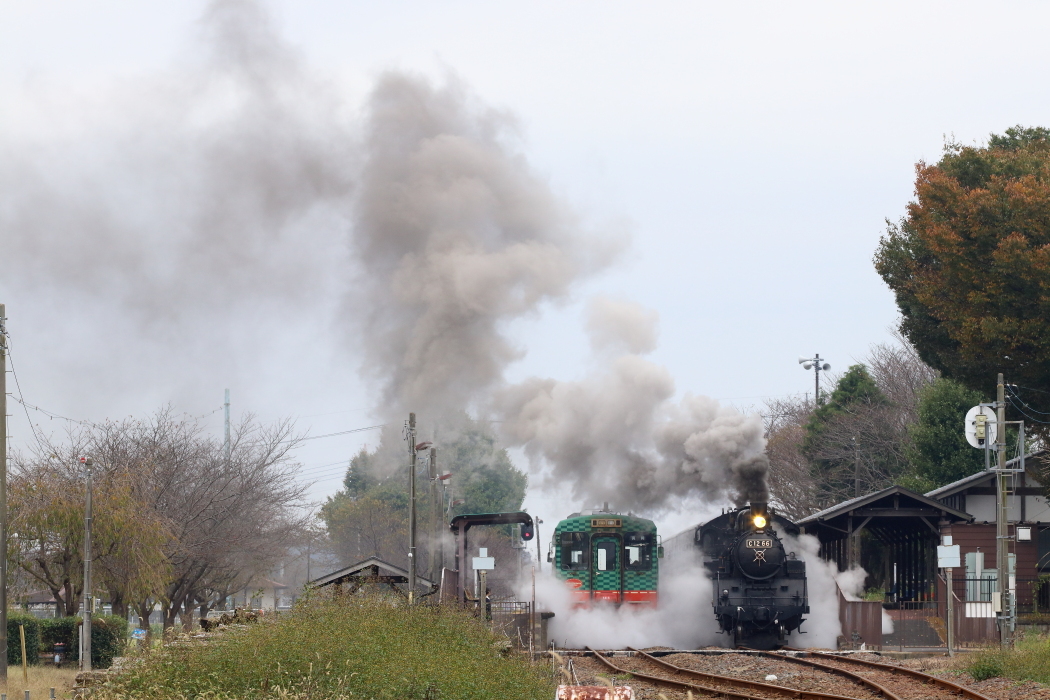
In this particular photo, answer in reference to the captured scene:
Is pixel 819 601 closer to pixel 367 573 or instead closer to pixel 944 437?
pixel 367 573

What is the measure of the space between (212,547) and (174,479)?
3.28 metres

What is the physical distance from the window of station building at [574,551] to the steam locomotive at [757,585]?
3.13 meters

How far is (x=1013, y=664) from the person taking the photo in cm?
1881

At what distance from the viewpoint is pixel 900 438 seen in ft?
192

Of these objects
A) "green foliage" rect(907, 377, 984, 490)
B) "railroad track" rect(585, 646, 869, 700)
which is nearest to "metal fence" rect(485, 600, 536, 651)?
"railroad track" rect(585, 646, 869, 700)

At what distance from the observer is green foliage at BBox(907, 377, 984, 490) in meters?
46.8

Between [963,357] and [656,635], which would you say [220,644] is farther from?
[963,357]

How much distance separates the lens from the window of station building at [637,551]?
29.8 metres

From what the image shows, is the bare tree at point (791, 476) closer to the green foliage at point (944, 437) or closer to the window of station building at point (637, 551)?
the green foliage at point (944, 437)

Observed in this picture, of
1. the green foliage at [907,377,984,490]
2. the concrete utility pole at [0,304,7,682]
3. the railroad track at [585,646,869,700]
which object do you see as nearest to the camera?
the railroad track at [585,646,869,700]

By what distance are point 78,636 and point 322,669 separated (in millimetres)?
19213

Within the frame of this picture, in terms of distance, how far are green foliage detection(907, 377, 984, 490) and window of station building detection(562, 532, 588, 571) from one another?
21.9 metres

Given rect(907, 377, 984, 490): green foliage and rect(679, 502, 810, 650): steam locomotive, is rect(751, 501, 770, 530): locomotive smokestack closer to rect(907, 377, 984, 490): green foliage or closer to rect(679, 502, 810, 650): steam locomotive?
rect(679, 502, 810, 650): steam locomotive

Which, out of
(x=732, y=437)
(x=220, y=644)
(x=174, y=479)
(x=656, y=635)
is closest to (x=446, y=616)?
(x=220, y=644)
